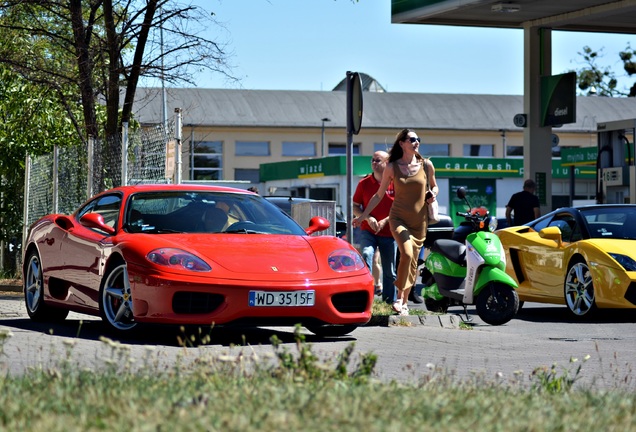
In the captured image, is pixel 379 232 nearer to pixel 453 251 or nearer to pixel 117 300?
pixel 453 251

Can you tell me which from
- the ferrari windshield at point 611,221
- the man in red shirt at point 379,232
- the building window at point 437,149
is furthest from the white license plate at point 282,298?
the building window at point 437,149

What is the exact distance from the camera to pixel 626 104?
83.1 m

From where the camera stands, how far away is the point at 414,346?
10.1 meters

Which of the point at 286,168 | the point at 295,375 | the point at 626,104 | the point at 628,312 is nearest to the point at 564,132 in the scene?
the point at 626,104

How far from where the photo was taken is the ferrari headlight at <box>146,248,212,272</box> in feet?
31.4

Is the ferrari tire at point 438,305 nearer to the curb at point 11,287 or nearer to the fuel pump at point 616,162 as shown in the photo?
the curb at point 11,287

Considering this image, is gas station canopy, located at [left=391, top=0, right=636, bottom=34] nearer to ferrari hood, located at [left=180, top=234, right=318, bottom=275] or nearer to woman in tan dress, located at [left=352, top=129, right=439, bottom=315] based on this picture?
woman in tan dress, located at [left=352, top=129, right=439, bottom=315]

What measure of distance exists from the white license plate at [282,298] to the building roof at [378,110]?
2515 inches

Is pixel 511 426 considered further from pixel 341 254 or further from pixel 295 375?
pixel 341 254

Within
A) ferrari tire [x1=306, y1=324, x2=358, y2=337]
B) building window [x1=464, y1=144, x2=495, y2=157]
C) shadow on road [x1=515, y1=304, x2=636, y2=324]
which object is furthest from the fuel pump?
building window [x1=464, y1=144, x2=495, y2=157]

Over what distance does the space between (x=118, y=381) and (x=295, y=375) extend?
33.0 inches

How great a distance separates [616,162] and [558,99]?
1.73 meters

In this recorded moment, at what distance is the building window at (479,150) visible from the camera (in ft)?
254

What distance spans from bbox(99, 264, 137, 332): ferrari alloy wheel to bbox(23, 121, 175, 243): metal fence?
4201 mm
